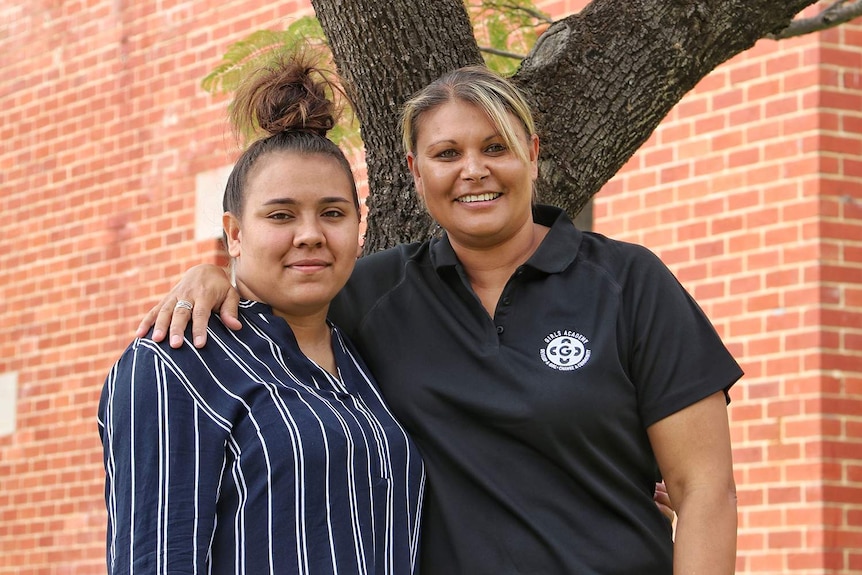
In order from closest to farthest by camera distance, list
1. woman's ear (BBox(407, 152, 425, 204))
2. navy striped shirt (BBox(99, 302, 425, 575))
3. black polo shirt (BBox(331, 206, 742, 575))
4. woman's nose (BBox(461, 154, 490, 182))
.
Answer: navy striped shirt (BBox(99, 302, 425, 575)) → black polo shirt (BBox(331, 206, 742, 575)) → woman's nose (BBox(461, 154, 490, 182)) → woman's ear (BBox(407, 152, 425, 204))

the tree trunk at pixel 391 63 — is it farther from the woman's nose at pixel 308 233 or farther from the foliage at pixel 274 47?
the woman's nose at pixel 308 233

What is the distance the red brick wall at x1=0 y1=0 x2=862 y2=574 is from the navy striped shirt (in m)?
3.62

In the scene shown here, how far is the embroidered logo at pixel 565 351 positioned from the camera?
3.29m

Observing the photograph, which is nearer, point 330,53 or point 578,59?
point 578,59

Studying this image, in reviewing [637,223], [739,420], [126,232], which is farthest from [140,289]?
[739,420]

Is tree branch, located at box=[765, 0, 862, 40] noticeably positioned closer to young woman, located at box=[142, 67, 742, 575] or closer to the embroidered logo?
young woman, located at box=[142, 67, 742, 575]

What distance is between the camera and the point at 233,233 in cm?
346

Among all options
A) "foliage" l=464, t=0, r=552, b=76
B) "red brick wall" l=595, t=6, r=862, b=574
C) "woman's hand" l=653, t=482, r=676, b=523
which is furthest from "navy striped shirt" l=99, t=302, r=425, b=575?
"red brick wall" l=595, t=6, r=862, b=574

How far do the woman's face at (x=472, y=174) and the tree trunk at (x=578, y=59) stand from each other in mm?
677

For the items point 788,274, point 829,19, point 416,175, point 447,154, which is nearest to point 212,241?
point 788,274

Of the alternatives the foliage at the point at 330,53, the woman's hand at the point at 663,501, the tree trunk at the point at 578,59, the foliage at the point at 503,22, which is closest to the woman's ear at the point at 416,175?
the tree trunk at the point at 578,59

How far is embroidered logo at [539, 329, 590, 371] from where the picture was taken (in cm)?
329

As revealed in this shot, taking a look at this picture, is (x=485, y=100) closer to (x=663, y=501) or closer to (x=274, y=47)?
(x=663, y=501)

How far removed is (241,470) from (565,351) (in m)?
0.80
